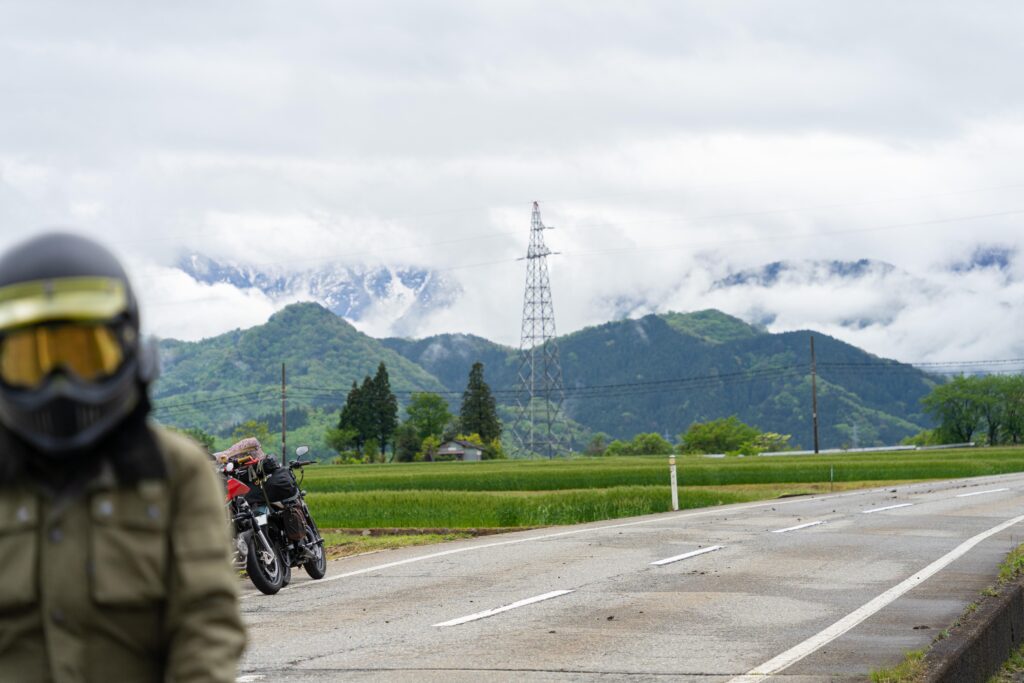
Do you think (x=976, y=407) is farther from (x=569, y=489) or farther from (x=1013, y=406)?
(x=569, y=489)

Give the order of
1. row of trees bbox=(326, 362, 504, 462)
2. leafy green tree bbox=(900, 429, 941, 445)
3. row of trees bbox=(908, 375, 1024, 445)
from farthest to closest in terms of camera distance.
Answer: leafy green tree bbox=(900, 429, 941, 445), row of trees bbox=(326, 362, 504, 462), row of trees bbox=(908, 375, 1024, 445)

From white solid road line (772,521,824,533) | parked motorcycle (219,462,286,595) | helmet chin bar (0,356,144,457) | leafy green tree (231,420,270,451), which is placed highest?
leafy green tree (231,420,270,451)

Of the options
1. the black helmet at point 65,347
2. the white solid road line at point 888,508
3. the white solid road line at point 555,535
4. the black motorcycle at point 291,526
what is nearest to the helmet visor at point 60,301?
the black helmet at point 65,347

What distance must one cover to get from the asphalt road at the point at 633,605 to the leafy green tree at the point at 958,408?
137520 millimetres

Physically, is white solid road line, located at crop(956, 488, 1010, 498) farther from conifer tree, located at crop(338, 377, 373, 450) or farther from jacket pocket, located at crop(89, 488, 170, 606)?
conifer tree, located at crop(338, 377, 373, 450)

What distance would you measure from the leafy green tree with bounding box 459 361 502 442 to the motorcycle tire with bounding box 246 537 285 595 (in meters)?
142

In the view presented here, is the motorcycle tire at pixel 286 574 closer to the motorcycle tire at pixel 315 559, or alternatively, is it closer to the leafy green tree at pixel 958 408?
the motorcycle tire at pixel 315 559

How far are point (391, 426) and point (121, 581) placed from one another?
5895 inches

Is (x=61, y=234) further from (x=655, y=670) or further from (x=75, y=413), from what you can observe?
(x=655, y=670)

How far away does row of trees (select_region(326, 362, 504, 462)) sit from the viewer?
151 meters

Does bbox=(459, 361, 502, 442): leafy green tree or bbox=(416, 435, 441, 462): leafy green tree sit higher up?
bbox=(459, 361, 502, 442): leafy green tree

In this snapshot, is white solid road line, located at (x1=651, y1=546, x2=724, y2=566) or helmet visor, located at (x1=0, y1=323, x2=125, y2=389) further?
white solid road line, located at (x1=651, y1=546, x2=724, y2=566)

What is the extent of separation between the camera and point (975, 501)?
93.7 ft

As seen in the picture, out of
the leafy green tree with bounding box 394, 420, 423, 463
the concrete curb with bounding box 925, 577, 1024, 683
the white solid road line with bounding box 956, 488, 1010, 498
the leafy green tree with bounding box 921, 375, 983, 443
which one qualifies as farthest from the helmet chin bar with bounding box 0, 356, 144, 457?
the leafy green tree with bounding box 921, 375, 983, 443
